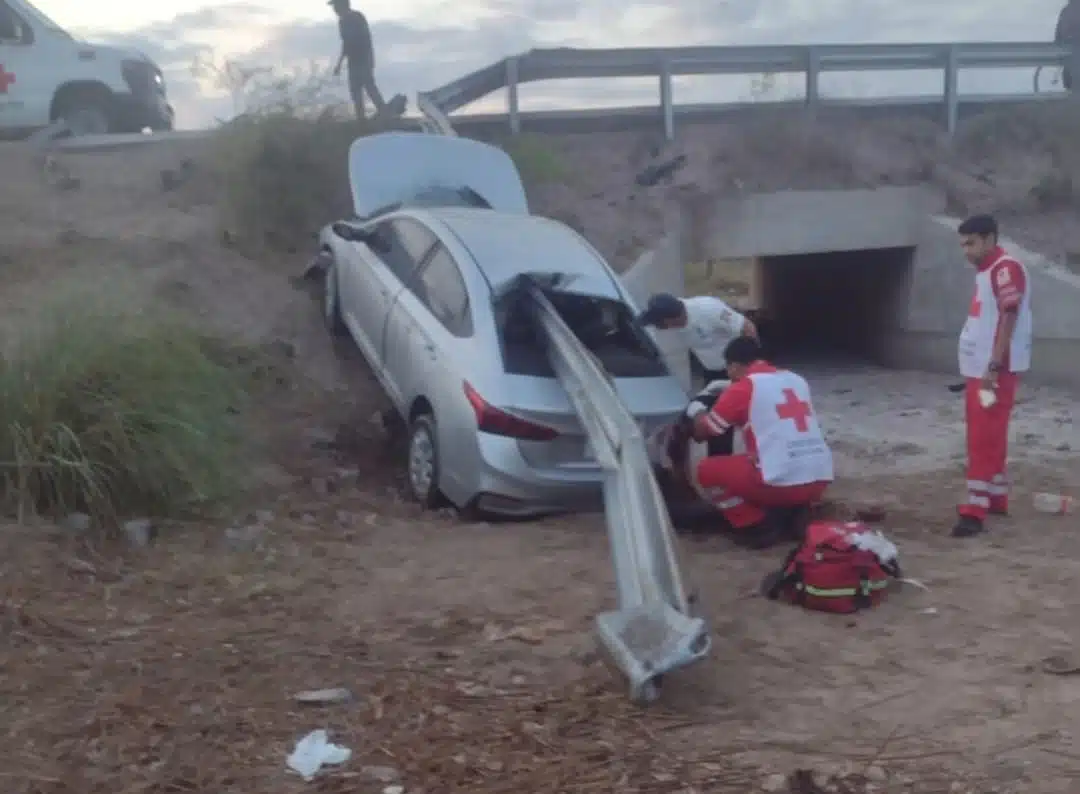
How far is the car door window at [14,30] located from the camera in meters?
15.0

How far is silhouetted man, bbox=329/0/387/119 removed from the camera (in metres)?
14.3

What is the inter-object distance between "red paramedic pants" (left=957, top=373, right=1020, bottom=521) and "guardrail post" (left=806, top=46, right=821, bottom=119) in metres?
9.12

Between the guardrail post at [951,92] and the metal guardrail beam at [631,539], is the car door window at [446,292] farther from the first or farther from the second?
the guardrail post at [951,92]

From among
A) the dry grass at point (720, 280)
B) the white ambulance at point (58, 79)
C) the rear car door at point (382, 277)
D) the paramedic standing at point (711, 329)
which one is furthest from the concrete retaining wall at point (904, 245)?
the dry grass at point (720, 280)

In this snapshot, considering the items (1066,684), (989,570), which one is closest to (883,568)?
(989,570)

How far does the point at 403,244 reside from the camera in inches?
335

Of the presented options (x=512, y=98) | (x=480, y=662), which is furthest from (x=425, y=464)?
(x=512, y=98)

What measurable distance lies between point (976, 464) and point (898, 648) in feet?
7.26

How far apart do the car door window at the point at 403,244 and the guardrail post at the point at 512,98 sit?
5.48m

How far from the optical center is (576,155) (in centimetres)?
1416

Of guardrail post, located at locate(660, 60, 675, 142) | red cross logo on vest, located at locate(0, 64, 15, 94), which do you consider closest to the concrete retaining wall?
guardrail post, located at locate(660, 60, 675, 142)

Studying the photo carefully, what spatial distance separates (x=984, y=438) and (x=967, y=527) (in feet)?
1.65

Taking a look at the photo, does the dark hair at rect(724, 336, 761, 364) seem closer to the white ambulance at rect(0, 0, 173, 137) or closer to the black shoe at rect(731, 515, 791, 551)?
the black shoe at rect(731, 515, 791, 551)

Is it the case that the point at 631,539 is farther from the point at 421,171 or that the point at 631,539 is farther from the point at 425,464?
the point at 421,171
